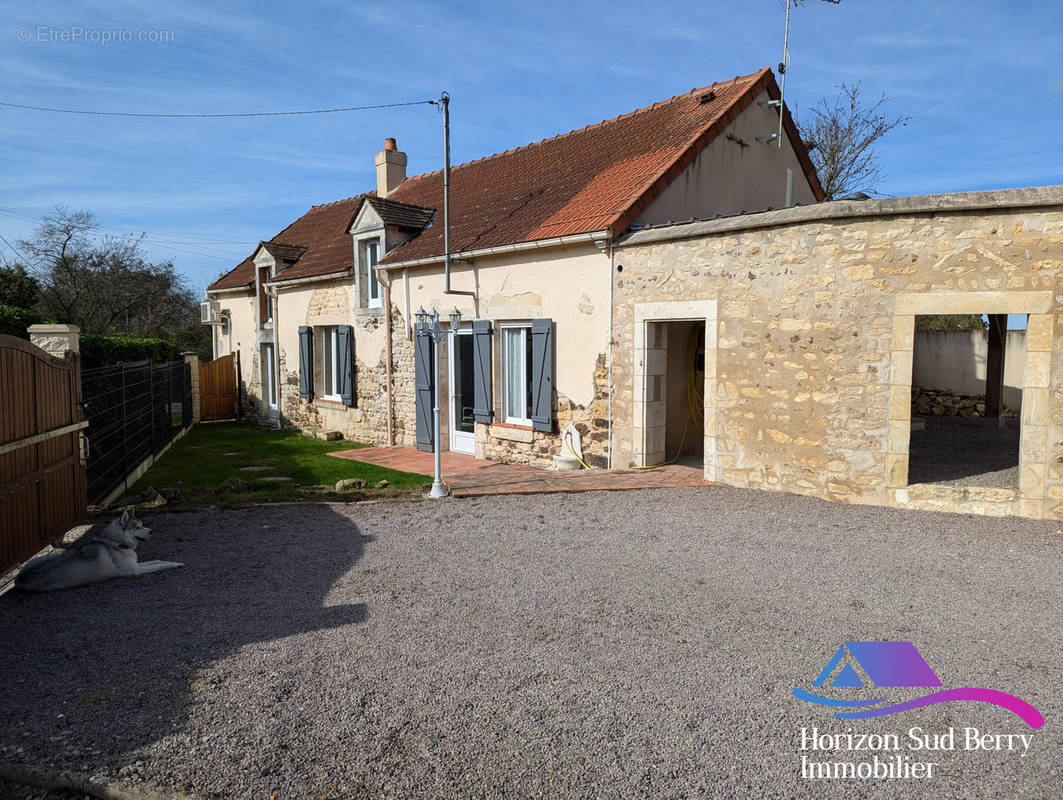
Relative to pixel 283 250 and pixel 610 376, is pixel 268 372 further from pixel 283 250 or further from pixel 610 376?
pixel 610 376

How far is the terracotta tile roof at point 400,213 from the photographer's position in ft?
45.4

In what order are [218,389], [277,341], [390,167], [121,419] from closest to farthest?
1. [121,419]
2. [277,341]
3. [390,167]
4. [218,389]

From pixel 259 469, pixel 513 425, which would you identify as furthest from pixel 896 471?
pixel 259 469

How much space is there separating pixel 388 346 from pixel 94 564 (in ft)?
28.8

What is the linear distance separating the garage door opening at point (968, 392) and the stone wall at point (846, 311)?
8.97 feet

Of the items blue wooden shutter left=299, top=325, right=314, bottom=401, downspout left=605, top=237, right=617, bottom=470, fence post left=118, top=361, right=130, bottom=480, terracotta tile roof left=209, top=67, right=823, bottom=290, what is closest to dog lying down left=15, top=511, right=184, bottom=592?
fence post left=118, top=361, right=130, bottom=480

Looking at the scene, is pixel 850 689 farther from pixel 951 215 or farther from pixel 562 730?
pixel 951 215

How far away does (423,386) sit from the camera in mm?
12766

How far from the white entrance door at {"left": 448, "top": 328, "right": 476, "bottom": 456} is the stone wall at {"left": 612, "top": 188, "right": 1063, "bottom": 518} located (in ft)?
13.8

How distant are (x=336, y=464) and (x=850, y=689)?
9.34 metres

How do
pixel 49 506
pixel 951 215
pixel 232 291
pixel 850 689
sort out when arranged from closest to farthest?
pixel 850 689 < pixel 49 506 < pixel 951 215 < pixel 232 291

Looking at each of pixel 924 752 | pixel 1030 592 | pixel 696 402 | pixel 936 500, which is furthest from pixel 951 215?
pixel 924 752

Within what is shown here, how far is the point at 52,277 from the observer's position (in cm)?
2636

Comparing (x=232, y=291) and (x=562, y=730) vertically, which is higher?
(x=232, y=291)
